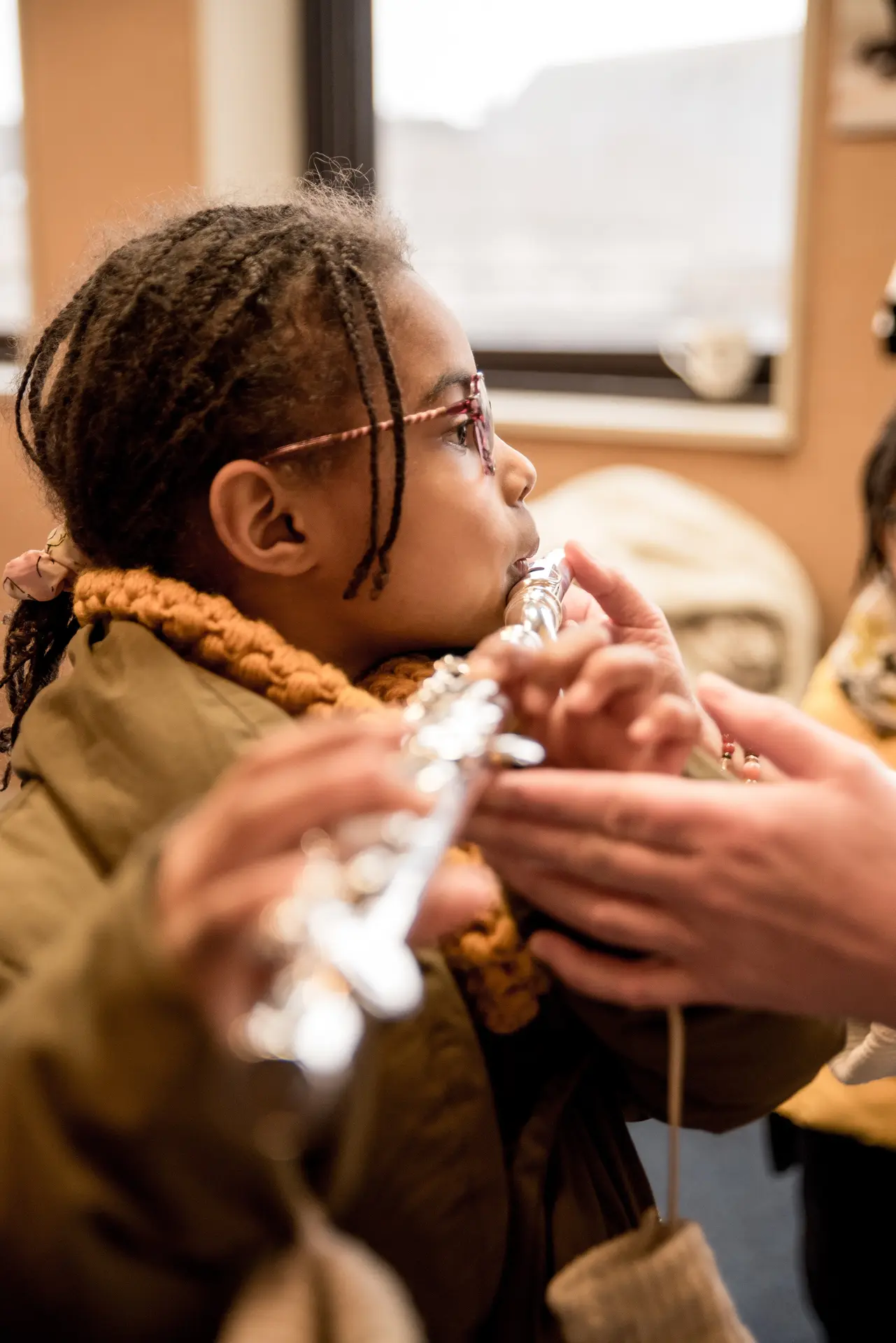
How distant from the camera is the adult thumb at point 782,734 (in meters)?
0.63

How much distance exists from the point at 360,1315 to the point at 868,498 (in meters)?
1.41

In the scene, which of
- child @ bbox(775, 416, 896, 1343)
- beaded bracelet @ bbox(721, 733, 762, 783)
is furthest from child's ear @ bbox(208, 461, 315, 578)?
child @ bbox(775, 416, 896, 1343)

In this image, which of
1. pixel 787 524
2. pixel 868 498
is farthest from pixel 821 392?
pixel 868 498

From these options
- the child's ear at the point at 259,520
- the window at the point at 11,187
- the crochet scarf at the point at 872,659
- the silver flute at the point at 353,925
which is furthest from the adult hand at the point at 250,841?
the window at the point at 11,187

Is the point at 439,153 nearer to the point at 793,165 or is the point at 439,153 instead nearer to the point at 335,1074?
the point at 793,165

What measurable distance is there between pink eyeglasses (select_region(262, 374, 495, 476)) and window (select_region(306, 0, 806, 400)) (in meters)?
1.68

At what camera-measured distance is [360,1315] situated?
15.9 inches

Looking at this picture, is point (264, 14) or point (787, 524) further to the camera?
point (264, 14)

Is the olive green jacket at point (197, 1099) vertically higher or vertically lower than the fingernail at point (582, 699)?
lower

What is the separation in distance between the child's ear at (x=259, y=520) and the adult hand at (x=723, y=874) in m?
0.31

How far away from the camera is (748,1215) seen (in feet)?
Result: 6.17

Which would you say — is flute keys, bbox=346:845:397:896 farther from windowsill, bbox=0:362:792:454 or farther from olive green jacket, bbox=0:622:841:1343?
windowsill, bbox=0:362:792:454

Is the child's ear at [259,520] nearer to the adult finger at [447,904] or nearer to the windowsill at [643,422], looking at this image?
the adult finger at [447,904]

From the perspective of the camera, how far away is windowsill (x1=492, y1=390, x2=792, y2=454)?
2322 mm
